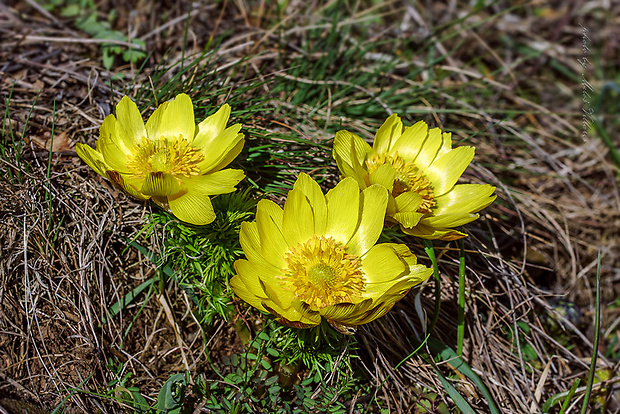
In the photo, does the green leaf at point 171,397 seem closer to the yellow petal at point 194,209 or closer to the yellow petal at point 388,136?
the yellow petal at point 194,209

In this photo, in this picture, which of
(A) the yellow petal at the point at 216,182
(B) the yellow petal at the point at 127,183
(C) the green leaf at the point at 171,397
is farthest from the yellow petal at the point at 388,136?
(C) the green leaf at the point at 171,397

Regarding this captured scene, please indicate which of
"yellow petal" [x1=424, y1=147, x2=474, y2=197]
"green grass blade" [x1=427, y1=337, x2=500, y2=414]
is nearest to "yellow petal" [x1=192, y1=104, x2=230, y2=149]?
"yellow petal" [x1=424, y1=147, x2=474, y2=197]

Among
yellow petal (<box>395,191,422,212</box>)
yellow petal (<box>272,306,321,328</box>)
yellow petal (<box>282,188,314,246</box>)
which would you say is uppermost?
yellow petal (<box>395,191,422,212</box>)

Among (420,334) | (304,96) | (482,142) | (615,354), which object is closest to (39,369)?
(420,334)

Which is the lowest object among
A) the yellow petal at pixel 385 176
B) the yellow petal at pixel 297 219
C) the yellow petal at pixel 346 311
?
the yellow petal at pixel 346 311

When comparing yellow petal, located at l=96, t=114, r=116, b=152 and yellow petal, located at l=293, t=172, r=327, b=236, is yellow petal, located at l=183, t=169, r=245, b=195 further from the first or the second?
yellow petal, located at l=96, t=114, r=116, b=152

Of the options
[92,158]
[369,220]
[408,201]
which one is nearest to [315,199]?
[369,220]

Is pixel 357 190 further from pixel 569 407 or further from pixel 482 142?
pixel 482 142
